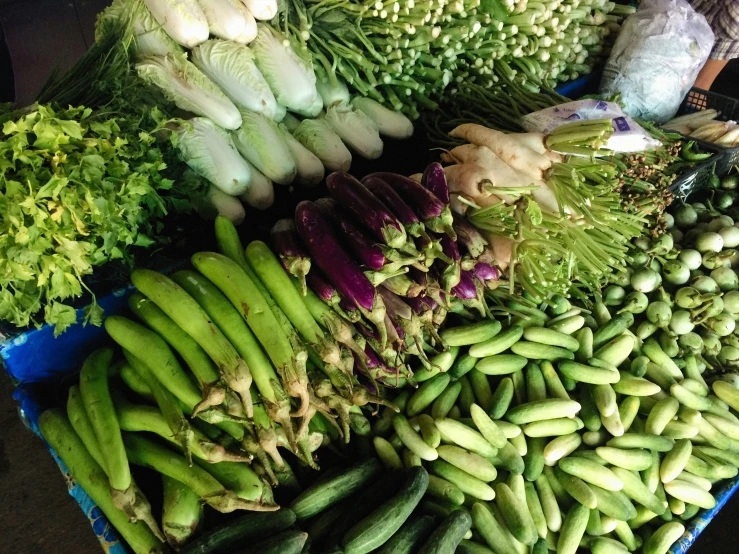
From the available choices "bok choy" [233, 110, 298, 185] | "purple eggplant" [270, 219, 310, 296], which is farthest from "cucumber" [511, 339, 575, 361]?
"bok choy" [233, 110, 298, 185]

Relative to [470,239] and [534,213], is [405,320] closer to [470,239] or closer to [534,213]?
[470,239]

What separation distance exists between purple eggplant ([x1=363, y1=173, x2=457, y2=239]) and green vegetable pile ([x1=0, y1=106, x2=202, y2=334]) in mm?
847

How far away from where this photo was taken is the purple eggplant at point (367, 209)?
1541 mm

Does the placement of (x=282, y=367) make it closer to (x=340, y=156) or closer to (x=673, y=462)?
(x=340, y=156)

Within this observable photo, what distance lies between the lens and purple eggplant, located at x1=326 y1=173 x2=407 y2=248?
154 centimetres

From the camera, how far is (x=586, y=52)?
3.29m

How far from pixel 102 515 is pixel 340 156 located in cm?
164

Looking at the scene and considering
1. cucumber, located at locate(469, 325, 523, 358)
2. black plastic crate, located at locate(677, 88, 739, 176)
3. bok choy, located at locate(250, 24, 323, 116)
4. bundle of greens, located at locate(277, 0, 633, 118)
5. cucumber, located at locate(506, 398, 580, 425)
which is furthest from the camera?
black plastic crate, located at locate(677, 88, 739, 176)

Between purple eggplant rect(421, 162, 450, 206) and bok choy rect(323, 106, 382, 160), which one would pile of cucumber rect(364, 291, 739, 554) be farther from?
bok choy rect(323, 106, 382, 160)

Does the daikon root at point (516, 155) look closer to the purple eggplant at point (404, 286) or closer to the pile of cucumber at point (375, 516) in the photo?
the purple eggplant at point (404, 286)

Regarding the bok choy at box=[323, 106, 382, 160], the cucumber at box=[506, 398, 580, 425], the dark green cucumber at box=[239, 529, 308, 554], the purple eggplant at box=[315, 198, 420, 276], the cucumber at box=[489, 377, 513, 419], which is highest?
the bok choy at box=[323, 106, 382, 160]

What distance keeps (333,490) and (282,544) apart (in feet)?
0.85

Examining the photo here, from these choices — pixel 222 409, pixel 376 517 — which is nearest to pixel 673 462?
pixel 376 517

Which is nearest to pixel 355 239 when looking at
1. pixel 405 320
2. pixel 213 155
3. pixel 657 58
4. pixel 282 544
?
pixel 405 320
